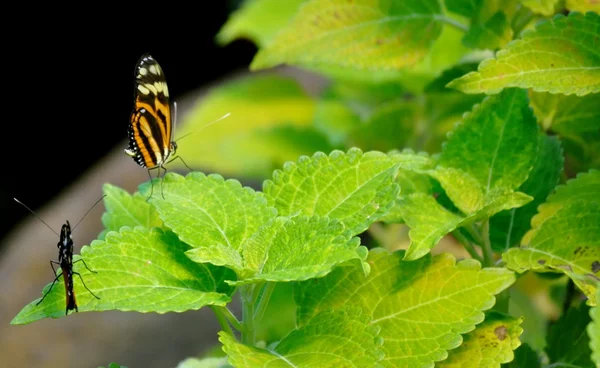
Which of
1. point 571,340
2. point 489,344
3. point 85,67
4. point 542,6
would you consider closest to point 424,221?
point 489,344

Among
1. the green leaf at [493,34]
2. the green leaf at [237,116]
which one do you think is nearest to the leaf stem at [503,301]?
the green leaf at [493,34]

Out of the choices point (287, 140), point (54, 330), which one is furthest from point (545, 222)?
point (54, 330)

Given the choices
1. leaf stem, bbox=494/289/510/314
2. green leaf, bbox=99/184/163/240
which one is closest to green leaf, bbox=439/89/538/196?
leaf stem, bbox=494/289/510/314

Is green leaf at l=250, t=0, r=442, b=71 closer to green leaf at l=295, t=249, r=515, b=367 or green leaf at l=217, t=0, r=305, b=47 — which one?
green leaf at l=295, t=249, r=515, b=367

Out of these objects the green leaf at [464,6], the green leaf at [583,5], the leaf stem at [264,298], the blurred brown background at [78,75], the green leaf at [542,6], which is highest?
the green leaf at [464,6]

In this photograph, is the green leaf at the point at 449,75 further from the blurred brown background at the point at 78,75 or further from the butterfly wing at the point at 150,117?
the blurred brown background at the point at 78,75

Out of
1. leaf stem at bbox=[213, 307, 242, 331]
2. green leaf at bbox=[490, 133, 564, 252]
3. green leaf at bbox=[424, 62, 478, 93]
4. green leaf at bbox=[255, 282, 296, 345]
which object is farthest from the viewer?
green leaf at bbox=[255, 282, 296, 345]
